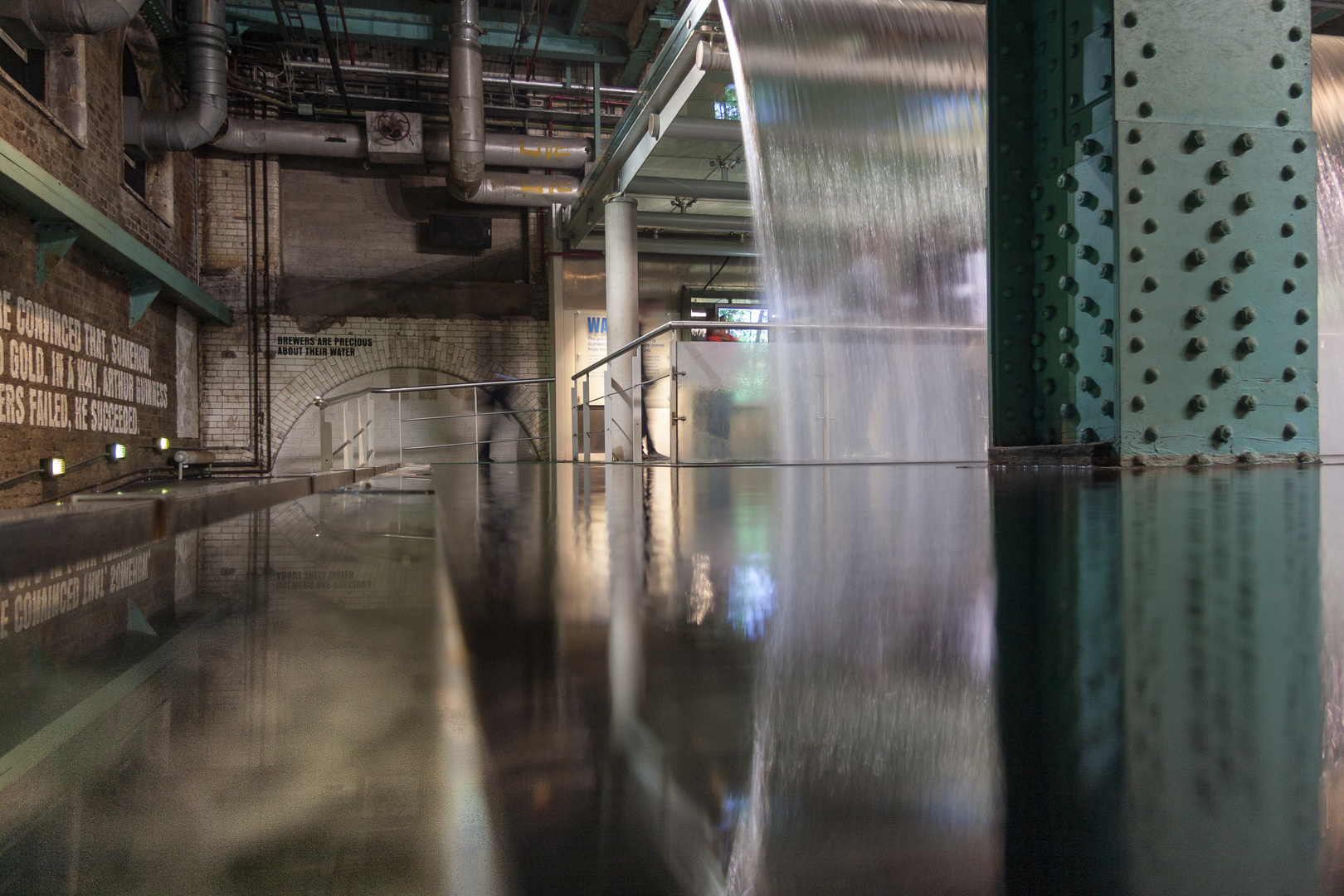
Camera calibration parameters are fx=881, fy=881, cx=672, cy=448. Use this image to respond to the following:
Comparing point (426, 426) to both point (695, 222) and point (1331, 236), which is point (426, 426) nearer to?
point (695, 222)

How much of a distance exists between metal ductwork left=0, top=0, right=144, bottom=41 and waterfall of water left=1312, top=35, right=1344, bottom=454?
305 inches

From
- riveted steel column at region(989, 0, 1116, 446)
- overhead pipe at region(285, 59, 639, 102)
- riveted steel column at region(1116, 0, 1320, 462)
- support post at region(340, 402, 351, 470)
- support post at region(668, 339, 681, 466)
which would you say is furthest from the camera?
overhead pipe at region(285, 59, 639, 102)

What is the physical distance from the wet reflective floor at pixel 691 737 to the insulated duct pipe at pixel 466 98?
10.2 meters

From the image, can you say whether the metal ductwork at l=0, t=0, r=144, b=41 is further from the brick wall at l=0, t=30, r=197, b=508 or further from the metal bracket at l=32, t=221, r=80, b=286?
the metal bracket at l=32, t=221, r=80, b=286

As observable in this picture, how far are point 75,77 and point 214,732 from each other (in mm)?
9890

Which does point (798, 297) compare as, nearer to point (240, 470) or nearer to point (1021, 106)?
point (1021, 106)

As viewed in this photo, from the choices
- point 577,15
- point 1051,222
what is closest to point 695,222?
point 577,15

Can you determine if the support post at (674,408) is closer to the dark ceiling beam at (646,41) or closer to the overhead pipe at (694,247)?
the dark ceiling beam at (646,41)

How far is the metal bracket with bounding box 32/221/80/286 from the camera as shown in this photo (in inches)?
278

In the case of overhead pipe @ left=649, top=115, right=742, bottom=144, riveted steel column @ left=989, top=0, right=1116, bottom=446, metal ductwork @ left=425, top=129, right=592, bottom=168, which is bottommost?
riveted steel column @ left=989, top=0, right=1116, bottom=446

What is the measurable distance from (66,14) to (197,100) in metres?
3.26

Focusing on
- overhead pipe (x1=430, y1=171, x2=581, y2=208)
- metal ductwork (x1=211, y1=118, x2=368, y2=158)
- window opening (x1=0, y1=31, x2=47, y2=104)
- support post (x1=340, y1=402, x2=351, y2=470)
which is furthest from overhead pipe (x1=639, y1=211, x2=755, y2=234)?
window opening (x1=0, y1=31, x2=47, y2=104)

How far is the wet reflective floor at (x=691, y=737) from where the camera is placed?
173mm

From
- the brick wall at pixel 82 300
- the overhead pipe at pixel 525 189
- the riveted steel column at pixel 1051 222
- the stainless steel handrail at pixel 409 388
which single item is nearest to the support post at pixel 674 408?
the riveted steel column at pixel 1051 222
